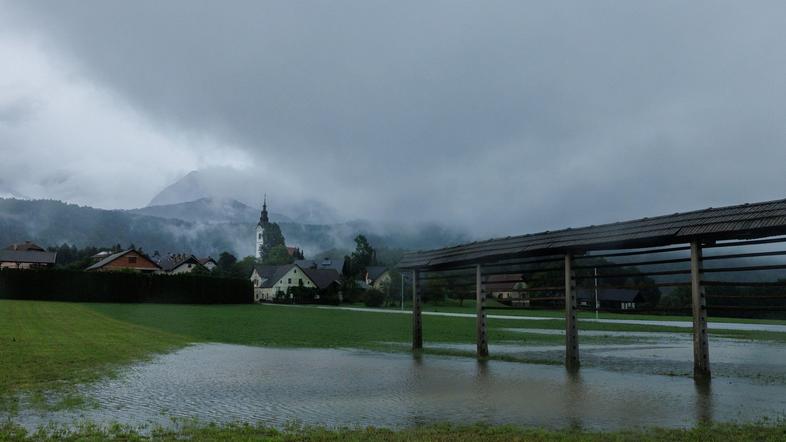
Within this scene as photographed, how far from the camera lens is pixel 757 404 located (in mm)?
10766

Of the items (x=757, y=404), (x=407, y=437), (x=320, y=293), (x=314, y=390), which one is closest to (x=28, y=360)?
(x=314, y=390)

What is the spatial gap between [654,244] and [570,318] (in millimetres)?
2976

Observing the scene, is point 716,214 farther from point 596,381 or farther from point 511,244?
point 511,244

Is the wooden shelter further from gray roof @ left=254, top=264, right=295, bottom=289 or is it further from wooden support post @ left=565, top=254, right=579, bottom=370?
gray roof @ left=254, top=264, right=295, bottom=289

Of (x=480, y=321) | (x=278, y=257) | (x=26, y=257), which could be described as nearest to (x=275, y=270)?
(x=278, y=257)

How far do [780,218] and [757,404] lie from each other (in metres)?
3.61

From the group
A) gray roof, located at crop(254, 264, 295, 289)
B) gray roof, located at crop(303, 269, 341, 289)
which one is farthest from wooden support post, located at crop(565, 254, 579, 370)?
gray roof, located at crop(254, 264, 295, 289)

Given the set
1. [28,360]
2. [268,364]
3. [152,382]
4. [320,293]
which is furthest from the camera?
[320,293]

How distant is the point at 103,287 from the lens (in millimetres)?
64125

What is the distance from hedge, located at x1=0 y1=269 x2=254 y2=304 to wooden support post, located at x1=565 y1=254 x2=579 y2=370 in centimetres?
5819

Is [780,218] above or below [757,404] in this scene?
above

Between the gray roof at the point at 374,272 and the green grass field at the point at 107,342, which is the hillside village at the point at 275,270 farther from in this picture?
the green grass field at the point at 107,342

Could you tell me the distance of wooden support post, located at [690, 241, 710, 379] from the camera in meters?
13.7

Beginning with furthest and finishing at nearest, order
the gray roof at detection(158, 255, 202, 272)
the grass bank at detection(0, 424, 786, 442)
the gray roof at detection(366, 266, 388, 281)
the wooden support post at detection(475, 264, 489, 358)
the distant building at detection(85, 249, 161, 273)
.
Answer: the gray roof at detection(366, 266, 388, 281) → the gray roof at detection(158, 255, 202, 272) → the distant building at detection(85, 249, 161, 273) → the wooden support post at detection(475, 264, 489, 358) → the grass bank at detection(0, 424, 786, 442)
